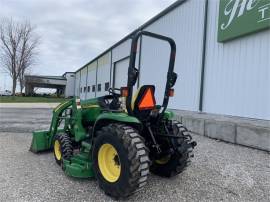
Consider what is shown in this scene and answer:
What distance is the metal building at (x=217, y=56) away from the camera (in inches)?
332

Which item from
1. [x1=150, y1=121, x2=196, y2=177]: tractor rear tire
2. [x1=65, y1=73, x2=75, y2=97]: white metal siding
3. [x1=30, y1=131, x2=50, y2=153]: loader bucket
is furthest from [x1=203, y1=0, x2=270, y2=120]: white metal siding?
[x1=65, y1=73, x2=75, y2=97]: white metal siding

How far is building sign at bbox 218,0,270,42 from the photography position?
326 inches

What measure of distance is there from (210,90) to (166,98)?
660 cm

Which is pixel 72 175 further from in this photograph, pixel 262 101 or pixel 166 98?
pixel 262 101

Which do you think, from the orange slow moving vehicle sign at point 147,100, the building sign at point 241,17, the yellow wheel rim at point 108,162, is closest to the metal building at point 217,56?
the building sign at point 241,17

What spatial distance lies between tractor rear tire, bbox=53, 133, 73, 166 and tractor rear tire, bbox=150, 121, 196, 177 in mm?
1519

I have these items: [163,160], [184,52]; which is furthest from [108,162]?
[184,52]

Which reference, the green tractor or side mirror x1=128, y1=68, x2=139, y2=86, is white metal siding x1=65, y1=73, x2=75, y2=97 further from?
side mirror x1=128, y1=68, x2=139, y2=86

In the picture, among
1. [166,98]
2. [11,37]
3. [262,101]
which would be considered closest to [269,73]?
[262,101]

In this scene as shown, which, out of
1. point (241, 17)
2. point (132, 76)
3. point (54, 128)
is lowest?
point (54, 128)

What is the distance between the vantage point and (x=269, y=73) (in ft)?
26.5

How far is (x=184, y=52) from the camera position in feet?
41.5

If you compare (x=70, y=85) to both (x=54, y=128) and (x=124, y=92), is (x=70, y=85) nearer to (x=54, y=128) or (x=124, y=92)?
(x=54, y=128)

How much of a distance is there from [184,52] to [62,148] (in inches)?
346
